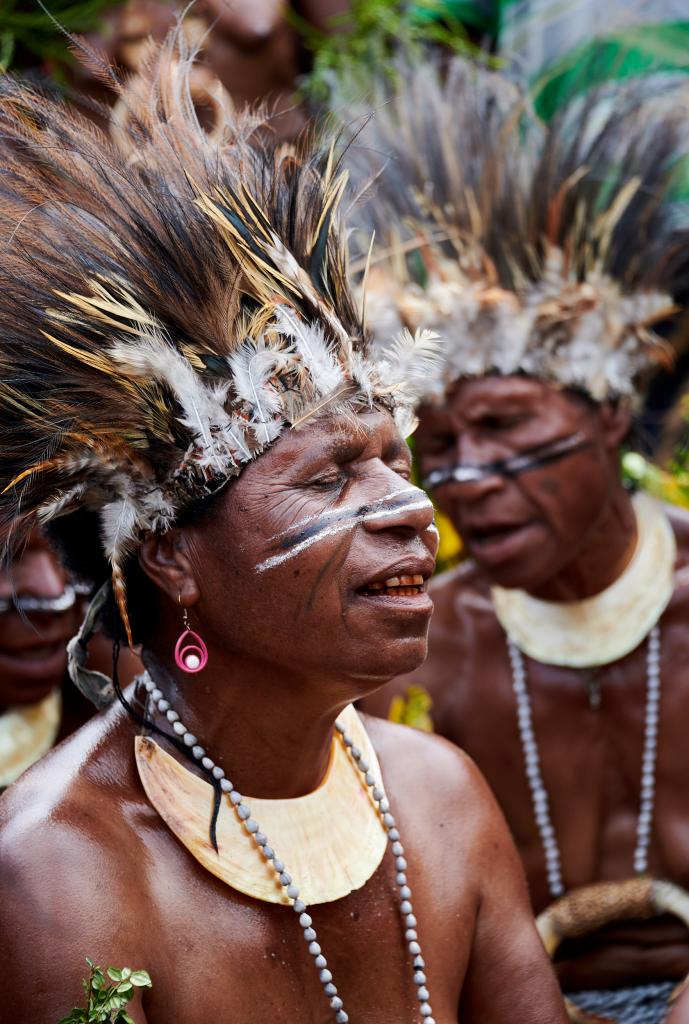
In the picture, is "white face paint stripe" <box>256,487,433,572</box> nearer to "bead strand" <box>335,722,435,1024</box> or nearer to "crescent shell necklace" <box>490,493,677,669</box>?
"bead strand" <box>335,722,435,1024</box>

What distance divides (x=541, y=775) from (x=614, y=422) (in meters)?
1.04

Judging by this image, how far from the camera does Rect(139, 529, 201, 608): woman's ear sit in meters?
2.24

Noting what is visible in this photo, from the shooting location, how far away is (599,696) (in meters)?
3.78

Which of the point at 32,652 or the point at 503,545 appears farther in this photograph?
the point at 503,545

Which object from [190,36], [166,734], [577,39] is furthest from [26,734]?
[577,39]

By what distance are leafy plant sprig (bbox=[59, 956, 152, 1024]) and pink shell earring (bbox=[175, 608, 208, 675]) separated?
509 mm

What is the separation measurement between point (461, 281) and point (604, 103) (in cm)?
83

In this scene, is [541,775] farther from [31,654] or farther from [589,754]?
[31,654]

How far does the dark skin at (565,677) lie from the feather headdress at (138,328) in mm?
1398

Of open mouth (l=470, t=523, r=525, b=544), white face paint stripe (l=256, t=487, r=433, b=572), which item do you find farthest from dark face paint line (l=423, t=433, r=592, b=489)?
white face paint stripe (l=256, t=487, r=433, b=572)

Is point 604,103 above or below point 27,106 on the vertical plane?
below

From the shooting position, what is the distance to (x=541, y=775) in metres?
3.79

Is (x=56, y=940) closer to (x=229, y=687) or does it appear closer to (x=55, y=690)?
(x=229, y=687)

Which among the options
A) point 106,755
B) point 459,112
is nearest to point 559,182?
point 459,112
